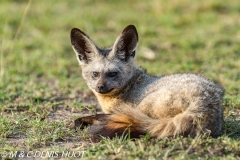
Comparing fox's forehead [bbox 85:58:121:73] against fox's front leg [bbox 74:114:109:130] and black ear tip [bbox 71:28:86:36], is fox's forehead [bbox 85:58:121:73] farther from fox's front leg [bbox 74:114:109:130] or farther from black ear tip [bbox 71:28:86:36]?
fox's front leg [bbox 74:114:109:130]

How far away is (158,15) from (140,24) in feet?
2.70

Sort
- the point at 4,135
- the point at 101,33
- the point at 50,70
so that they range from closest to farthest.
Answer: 1. the point at 4,135
2. the point at 50,70
3. the point at 101,33

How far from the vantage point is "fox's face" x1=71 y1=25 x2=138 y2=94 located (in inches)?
223

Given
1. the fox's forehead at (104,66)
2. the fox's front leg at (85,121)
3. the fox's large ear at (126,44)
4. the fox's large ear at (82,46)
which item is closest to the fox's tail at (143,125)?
the fox's front leg at (85,121)

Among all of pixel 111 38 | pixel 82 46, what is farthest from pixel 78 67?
pixel 82 46

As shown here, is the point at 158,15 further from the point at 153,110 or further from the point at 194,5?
the point at 153,110

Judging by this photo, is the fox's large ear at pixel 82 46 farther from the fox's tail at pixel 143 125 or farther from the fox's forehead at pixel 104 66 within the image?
the fox's tail at pixel 143 125

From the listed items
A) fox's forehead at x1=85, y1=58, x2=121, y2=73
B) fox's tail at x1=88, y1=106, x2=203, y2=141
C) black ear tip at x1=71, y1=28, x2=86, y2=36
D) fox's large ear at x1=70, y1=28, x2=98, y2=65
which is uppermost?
black ear tip at x1=71, y1=28, x2=86, y2=36

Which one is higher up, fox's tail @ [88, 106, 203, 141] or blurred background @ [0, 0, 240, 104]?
blurred background @ [0, 0, 240, 104]

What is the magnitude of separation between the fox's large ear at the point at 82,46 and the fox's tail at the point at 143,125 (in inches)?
50.2

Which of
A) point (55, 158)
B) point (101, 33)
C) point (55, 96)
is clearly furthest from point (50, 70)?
point (55, 158)

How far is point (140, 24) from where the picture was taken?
35.6 ft

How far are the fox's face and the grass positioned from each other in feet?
1.96

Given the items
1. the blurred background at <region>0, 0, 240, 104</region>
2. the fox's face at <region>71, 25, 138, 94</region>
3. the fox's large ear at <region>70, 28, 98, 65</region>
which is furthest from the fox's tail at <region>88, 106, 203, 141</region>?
the blurred background at <region>0, 0, 240, 104</region>
